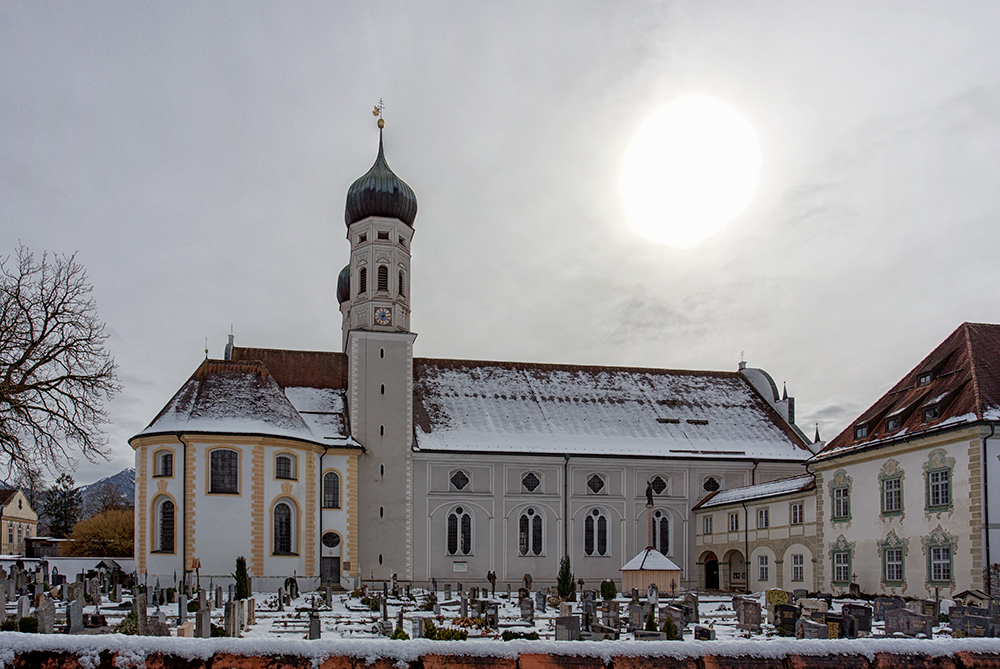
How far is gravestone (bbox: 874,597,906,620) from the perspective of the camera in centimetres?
2220

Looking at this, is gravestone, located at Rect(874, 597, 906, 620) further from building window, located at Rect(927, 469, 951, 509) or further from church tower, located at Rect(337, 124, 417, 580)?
church tower, located at Rect(337, 124, 417, 580)

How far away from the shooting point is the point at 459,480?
149 ft

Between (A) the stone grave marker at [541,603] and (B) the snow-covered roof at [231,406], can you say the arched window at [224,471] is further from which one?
(A) the stone grave marker at [541,603]

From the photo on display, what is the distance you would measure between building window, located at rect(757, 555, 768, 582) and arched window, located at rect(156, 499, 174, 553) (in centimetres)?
2427

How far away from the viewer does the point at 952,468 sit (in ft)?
88.5

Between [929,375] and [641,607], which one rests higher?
[929,375]

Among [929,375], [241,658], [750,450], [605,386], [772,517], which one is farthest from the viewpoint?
[605,386]

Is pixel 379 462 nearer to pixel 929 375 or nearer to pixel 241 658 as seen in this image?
pixel 929 375

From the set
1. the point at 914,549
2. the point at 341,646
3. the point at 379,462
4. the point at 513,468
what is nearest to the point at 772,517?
the point at 914,549

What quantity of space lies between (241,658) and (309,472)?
35512mm

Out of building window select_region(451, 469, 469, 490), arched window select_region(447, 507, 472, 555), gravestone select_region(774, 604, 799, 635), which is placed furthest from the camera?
building window select_region(451, 469, 469, 490)

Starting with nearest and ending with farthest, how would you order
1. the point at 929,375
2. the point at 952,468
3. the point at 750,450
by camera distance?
the point at 952,468, the point at 929,375, the point at 750,450

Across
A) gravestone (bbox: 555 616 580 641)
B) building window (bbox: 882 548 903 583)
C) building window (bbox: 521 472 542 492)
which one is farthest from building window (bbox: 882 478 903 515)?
building window (bbox: 521 472 542 492)

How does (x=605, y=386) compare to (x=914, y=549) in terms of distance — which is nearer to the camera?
(x=914, y=549)
